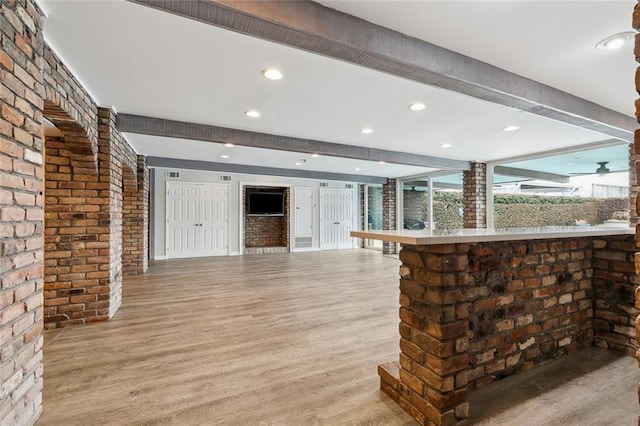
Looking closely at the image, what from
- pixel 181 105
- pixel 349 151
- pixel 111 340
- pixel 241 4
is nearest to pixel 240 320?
pixel 111 340

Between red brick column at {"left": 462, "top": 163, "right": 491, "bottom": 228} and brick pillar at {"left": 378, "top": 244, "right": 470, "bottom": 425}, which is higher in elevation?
red brick column at {"left": 462, "top": 163, "right": 491, "bottom": 228}

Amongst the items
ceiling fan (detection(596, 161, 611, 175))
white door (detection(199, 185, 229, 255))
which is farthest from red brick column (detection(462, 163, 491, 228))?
white door (detection(199, 185, 229, 255))

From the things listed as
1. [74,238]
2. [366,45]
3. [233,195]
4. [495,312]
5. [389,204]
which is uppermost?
[366,45]

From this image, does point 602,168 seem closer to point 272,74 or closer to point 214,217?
point 272,74

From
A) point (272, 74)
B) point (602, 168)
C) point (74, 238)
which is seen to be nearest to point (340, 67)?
point (272, 74)

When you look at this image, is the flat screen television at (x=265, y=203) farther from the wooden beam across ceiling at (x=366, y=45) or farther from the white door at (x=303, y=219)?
the wooden beam across ceiling at (x=366, y=45)

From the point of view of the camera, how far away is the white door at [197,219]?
742 centimetres

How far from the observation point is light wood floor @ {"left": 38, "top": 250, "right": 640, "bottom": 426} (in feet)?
5.47

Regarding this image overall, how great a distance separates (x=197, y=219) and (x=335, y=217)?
13.4 ft

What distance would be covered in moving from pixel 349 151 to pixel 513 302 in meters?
3.56

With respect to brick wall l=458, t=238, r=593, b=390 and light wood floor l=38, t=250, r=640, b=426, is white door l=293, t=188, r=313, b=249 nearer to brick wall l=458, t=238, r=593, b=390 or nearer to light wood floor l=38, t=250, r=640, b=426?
light wood floor l=38, t=250, r=640, b=426

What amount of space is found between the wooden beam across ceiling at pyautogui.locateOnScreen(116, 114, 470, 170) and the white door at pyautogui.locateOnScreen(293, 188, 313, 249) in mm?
3966

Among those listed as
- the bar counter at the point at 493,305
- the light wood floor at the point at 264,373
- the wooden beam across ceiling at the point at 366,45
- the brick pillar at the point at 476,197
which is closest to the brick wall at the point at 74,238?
the light wood floor at the point at 264,373

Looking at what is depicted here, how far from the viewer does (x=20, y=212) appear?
56.9 inches
